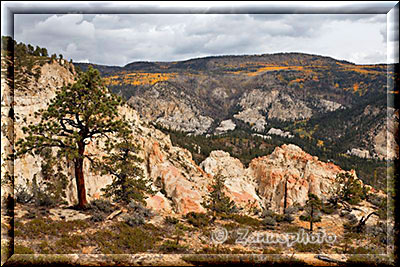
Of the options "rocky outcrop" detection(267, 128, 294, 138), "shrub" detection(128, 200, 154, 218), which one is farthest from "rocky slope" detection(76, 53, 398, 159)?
"shrub" detection(128, 200, 154, 218)

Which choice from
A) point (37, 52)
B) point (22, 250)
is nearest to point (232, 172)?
point (37, 52)

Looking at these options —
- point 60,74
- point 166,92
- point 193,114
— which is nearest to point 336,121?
point 193,114

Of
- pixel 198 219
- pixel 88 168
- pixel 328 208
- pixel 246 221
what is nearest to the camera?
pixel 198 219

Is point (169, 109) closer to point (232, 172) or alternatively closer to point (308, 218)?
point (232, 172)

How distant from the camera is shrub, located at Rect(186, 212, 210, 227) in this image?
1050 centimetres

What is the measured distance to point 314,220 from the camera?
38.0ft

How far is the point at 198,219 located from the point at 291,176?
22.9 meters

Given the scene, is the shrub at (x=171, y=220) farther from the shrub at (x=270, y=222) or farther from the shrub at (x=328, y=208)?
the shrub at (x=328, y=208)

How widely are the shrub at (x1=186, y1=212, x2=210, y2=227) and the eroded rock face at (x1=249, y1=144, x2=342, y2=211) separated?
18.0 meters

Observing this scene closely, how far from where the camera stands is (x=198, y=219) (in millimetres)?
10945

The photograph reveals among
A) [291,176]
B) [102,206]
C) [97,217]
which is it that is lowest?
[291,176]

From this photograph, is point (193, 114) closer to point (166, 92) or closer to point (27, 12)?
point (166, 92)

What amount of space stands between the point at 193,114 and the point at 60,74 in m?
99.1

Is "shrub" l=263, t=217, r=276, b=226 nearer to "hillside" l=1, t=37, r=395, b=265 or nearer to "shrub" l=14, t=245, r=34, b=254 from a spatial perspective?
"hillside" l=1, t=37, r=395, b=265
